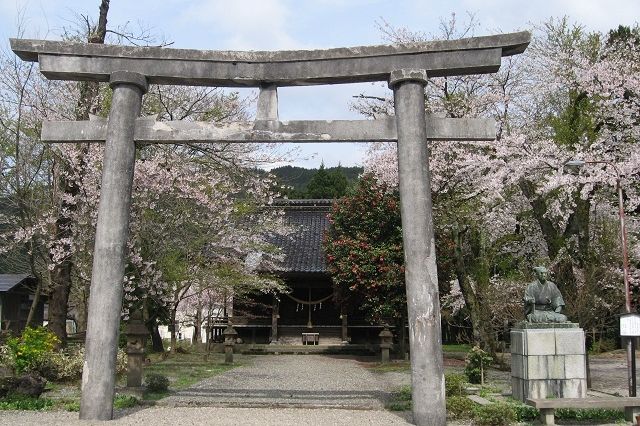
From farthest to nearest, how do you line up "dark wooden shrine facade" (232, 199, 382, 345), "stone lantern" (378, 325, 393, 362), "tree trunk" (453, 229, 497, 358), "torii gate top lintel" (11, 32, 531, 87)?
"dark wooden shrine facade" (232, 199, 382, 345), "stone lantern" (378, 325, 393, 362), "tree trunk" (453, 229, 497, 358), "torii gate top lintel" (11, 32, 531, 87)

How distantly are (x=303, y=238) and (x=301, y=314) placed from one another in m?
4.17

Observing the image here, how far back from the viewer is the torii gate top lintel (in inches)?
333

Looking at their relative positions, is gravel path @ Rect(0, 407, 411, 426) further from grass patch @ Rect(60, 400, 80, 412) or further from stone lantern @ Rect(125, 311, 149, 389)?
stone lantern @ Rect(125, 311, 149, 389)

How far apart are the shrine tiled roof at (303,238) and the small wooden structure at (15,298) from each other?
11836 mm

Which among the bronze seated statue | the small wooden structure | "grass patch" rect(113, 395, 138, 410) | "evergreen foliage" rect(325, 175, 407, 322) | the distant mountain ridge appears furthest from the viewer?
the distant mountain ridge

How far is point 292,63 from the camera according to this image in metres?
8.77

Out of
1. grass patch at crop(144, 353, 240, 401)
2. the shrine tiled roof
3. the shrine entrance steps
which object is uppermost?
the shrine tiled roof

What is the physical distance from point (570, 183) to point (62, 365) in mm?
11430

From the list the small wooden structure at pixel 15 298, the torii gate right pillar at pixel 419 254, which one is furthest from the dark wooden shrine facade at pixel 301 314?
the torii gate right pillar at pixel 419 254

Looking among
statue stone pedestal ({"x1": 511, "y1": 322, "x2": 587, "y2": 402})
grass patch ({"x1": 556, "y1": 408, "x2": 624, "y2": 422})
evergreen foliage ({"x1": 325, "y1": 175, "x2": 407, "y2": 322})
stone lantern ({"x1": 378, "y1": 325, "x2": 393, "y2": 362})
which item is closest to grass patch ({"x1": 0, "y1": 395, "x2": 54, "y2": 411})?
statue stone pedestal ({"x1": 511, "y1": 322, "x2": 587, "y2": 402})

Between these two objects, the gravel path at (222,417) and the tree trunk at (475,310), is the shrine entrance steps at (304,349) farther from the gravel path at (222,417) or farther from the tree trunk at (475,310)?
the gravel path at (222,417)

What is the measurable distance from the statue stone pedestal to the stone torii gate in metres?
2.60

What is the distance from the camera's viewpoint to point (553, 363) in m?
9.55

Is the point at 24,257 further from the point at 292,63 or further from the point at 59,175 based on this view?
the point at 292,63
